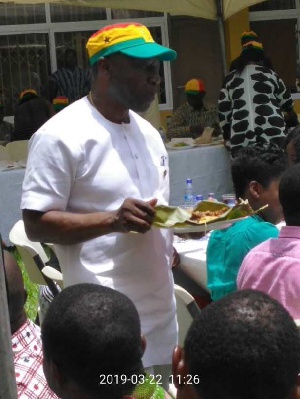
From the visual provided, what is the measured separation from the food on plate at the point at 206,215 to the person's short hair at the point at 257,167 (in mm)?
621

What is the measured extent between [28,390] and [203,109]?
6.85m

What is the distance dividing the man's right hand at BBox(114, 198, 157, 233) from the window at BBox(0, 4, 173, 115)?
9.36 meters

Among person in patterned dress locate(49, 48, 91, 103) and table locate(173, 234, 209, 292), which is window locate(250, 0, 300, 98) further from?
table locate(173, 234, 209, 292)

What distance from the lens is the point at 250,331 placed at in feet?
5.94

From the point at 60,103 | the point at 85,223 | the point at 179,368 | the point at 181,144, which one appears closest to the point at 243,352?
the point at 179,368

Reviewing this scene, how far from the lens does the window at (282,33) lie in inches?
500

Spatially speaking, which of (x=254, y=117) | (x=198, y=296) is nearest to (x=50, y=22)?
(x=254, y=117)

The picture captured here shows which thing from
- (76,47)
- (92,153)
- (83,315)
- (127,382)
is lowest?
(127,382)

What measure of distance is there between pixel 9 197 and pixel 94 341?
5.88 metres

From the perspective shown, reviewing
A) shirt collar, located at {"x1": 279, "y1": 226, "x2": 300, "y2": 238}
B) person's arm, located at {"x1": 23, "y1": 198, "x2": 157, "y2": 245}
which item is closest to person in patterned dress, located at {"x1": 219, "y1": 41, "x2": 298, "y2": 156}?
shirt collar, located at {"x1": 279, "y1": 226, "x2": 300, "y2": 238}

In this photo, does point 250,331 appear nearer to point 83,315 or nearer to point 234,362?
point 234,362

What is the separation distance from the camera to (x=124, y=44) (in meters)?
2.97

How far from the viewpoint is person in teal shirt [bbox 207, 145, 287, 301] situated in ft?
11.5

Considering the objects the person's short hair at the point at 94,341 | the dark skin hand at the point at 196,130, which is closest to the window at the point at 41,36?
the dark skin hand at the point at 196,130
